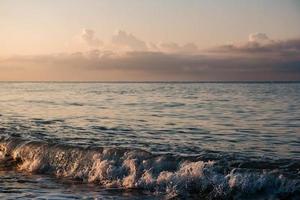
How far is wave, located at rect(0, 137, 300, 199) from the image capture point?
36.3ft

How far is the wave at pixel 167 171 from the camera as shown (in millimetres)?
11078

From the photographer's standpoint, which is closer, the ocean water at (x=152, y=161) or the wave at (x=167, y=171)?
the wave at (x=167, y=171)

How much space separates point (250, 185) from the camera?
11133mm

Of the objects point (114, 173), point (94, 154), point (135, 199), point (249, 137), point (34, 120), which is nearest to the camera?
point (135, 199)

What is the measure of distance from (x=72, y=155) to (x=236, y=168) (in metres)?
6.02

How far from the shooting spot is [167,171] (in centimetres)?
1279

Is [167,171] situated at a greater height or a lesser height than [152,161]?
lesser

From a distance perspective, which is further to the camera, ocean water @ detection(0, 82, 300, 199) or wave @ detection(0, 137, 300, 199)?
ocean water @ detection(0, 82, 300, 199)

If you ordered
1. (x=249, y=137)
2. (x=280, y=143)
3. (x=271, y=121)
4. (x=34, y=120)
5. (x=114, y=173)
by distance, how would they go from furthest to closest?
(x=34, y=120) < (x=271, y=121) < (x=249, y=137) < (x=280, y=143) < (x=114, y=173)

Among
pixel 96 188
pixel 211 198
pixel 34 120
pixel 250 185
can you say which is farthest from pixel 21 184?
pixel 34 120

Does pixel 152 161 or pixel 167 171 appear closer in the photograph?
pixel 167 171

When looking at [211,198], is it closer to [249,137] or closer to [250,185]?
[250,185]

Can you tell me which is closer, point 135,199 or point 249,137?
point 135,199

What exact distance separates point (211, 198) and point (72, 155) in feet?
20.2
